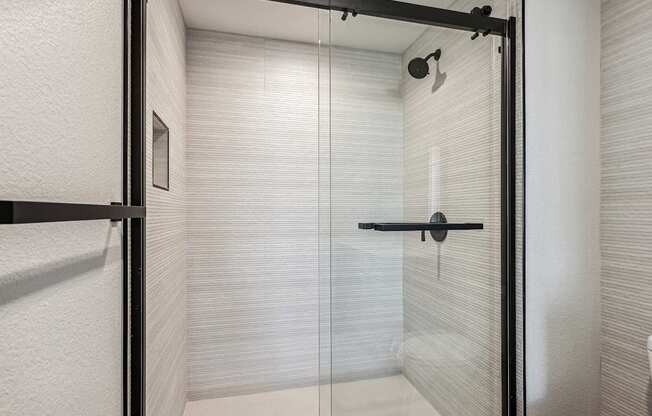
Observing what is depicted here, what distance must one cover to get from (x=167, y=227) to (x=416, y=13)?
A: 1.25m

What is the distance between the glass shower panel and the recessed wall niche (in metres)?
0.61

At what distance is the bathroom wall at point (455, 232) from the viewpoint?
122 centimetres

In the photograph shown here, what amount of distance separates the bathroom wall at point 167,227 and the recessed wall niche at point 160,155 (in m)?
0.03

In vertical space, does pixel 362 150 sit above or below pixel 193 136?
below

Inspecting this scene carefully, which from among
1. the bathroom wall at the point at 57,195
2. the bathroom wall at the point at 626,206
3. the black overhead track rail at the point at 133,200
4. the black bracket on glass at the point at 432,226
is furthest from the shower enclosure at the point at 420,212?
the bathroom wall at the point at 57,195

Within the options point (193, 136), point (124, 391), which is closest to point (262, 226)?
point (193, 136)

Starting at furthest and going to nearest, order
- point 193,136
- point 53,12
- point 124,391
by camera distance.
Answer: point 193,136
point 124,391
point 53,12

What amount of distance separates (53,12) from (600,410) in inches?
76.4

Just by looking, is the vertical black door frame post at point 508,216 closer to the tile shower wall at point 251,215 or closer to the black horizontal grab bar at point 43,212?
the tile shower wall at point 251,215

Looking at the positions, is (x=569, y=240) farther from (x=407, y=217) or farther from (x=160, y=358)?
(x=160, y=358)

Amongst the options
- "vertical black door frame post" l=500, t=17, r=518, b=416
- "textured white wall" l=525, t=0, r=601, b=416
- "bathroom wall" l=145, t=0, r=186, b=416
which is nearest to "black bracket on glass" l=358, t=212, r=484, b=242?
"vertical black door frame post" l=500, t=17, r=518, b=416

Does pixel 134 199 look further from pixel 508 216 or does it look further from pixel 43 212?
pixel 508 216

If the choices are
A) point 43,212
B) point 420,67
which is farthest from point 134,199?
point 420,67

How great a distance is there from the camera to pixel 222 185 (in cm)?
195
